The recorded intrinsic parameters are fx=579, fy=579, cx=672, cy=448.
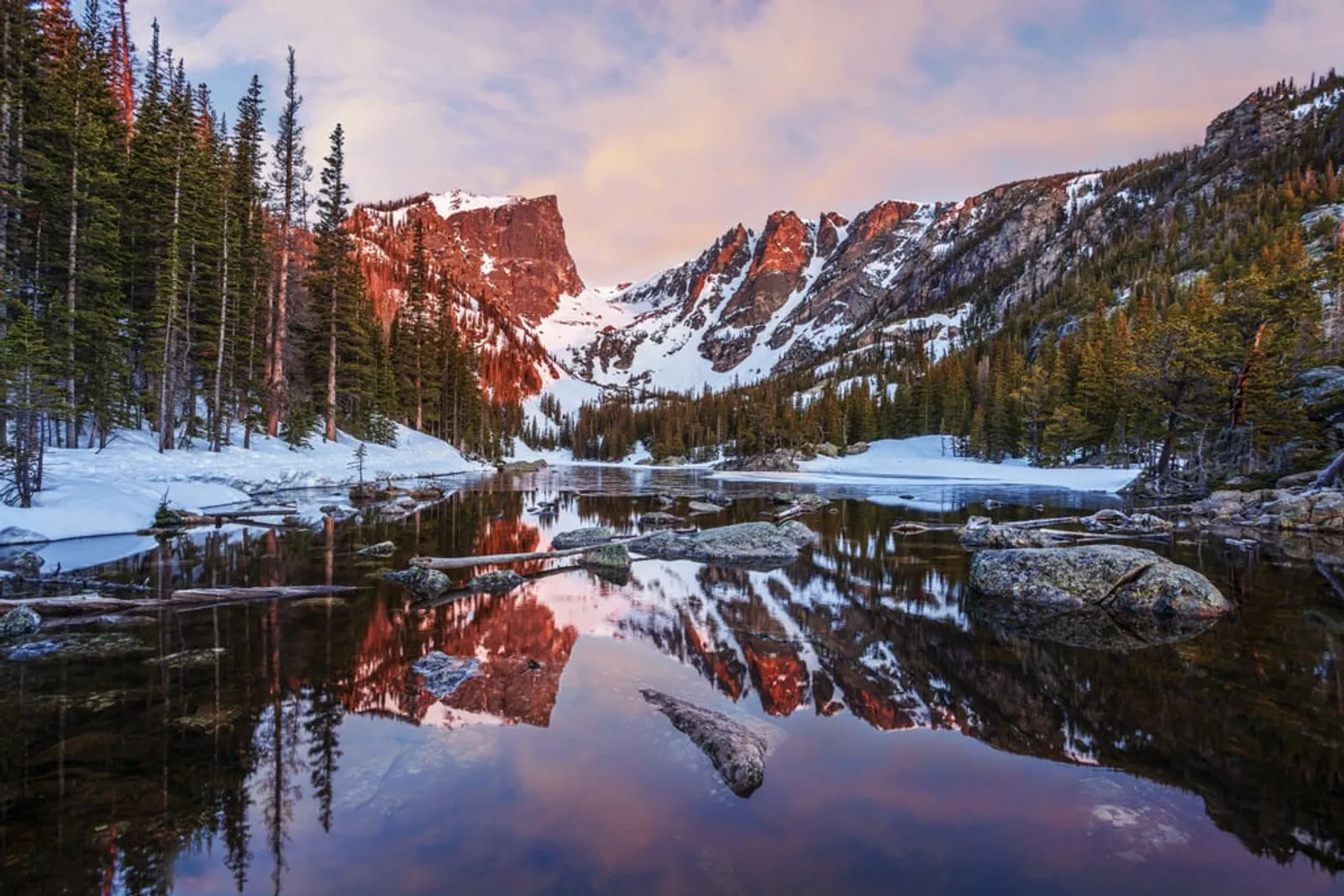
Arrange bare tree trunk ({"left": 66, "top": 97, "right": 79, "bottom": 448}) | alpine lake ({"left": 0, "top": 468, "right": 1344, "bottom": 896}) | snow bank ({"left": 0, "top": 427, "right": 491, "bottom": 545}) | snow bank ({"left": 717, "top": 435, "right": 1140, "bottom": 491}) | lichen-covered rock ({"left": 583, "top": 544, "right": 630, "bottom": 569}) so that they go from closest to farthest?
alpine lake ({"left": 0, "top": 468, "right": 1344, "bottom": 896})
lichen-covered rock ({"left": 583, "top": 544, "right": 630, "bottom": 569})
snow bank ({"left": 0, "top": 427, "right": 491, "bottom": 545})
bare tree trunk ({"left": 66, "top": 97, "right": 79, "bottom": 448})
snow bank ({"left": 717, "top": 435, "right": 1140, "bottom": 491})

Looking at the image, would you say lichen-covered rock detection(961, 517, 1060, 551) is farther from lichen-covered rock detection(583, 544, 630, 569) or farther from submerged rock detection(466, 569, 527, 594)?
submerged rock detection(466, 569, 527, 594)

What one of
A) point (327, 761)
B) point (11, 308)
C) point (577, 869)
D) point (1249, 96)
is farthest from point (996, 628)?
point (1249, 96)

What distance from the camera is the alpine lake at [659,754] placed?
12.1 feet

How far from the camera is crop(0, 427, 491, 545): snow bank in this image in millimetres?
14564

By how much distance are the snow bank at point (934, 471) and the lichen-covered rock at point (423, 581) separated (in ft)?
135

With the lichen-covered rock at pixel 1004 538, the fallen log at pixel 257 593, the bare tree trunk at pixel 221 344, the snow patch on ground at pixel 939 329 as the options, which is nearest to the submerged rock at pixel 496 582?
the fallen log at pixel 257 593

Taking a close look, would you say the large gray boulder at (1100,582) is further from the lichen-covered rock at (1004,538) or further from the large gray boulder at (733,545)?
the large gray boulder at (733,545)

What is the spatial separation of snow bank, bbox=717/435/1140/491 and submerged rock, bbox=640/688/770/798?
135 ft

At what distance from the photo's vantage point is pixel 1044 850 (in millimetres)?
3924

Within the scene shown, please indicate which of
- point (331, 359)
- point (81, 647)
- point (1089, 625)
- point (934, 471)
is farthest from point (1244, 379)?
point (331, 359)

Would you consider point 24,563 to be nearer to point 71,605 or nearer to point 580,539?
point 71,605

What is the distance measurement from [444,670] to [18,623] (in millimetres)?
5998

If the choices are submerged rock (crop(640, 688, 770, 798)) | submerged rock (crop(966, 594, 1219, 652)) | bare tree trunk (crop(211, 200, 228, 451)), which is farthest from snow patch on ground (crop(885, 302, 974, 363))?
submerged rock (crop(640, 688, 770, 798))

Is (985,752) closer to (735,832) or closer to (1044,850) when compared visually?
(1044,850)
